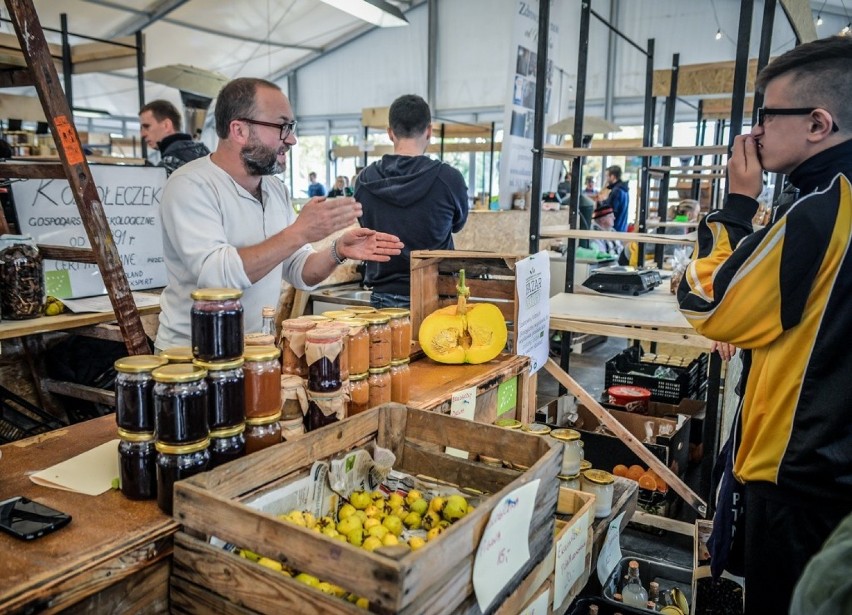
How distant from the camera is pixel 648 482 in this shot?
10.5ft

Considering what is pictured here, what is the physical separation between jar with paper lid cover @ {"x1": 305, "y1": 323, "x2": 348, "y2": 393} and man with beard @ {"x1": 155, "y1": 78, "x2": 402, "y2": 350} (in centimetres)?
48

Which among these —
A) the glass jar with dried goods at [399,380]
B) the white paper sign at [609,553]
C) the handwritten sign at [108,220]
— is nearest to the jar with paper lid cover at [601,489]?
the white paper sign at [609,553]

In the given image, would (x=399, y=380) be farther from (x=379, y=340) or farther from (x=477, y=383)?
(x=477, y=383)

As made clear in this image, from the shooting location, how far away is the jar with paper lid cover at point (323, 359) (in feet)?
4.91

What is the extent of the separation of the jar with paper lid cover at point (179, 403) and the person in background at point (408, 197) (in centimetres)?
188

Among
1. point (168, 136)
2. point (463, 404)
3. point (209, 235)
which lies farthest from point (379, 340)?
point (168, 136)

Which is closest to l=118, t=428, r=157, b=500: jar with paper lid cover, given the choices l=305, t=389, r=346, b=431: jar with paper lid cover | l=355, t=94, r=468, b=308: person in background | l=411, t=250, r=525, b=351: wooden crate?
l=305, t=389, r=346, b=431: jar with paper lid cover

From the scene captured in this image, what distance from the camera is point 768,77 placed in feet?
5.74

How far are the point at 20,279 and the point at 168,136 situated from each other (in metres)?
1.96

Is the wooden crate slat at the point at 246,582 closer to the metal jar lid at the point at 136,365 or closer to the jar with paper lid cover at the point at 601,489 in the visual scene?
the metal jar lid at the point at 136,365

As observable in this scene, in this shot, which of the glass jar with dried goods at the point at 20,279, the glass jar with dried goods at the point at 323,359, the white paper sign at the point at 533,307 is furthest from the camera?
the glass jar with dried goods at the point at 20,279

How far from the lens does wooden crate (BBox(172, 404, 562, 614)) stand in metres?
0.98

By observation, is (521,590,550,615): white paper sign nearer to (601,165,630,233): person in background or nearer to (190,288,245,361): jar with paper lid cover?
(190,288,245,361): jar with paper lid cover

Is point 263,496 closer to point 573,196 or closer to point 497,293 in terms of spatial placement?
point 497,293
